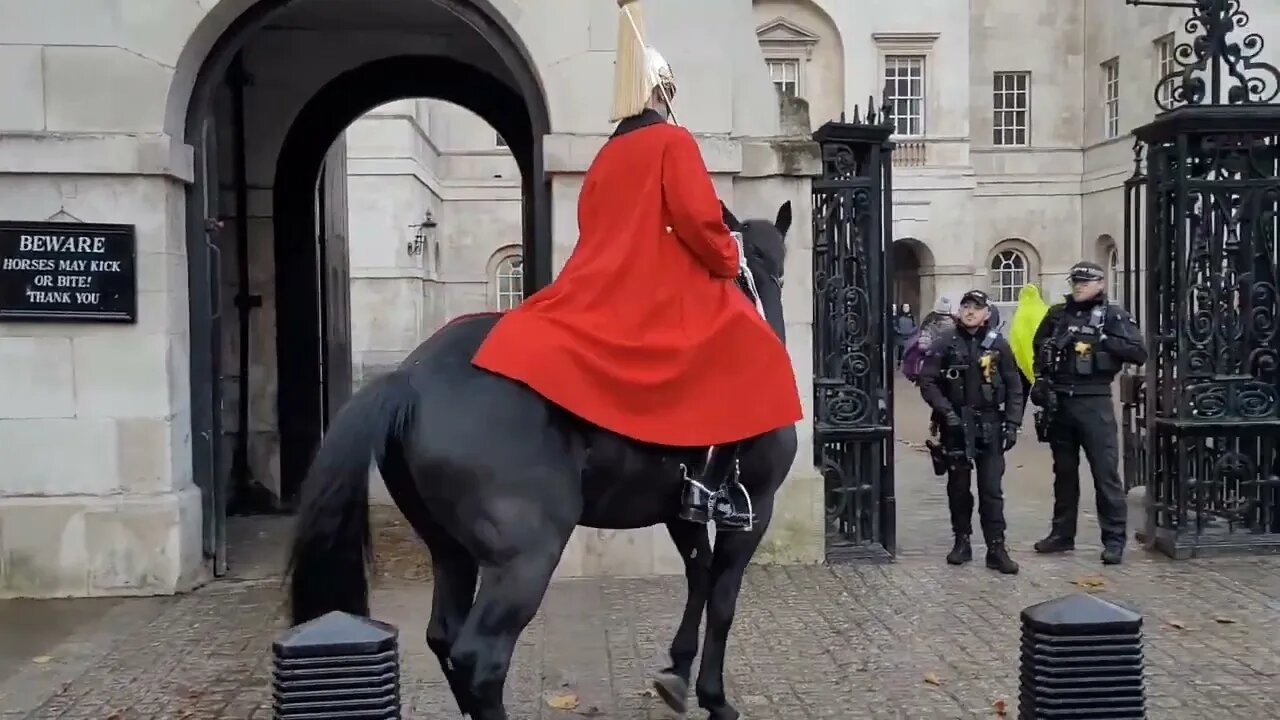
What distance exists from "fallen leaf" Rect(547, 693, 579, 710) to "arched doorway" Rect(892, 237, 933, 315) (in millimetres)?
30854

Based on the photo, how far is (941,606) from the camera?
7.56 meters

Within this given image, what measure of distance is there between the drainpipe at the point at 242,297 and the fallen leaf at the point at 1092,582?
708 centimetres

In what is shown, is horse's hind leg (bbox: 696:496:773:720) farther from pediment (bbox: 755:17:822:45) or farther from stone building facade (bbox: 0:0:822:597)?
pediment (bbox: 755:17:822:45)

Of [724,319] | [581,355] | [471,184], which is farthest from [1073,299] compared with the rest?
[471,184]

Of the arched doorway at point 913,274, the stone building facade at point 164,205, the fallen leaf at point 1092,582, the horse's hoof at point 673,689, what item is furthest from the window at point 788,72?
the horse's hoof at point 673,689

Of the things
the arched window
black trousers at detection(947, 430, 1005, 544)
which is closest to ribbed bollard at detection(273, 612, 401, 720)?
black trousers at detection(947, 430, 1005, 544)

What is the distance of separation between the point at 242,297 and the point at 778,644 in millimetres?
6727

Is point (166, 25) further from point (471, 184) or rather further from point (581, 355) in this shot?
point (471, 184)

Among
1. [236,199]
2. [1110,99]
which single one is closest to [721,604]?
[236,199]

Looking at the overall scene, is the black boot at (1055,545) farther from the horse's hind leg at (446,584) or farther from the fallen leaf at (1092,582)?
the horse's hind leg at (446,584)

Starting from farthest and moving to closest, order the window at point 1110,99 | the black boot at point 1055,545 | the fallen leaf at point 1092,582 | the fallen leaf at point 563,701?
the window at point 1110,99 < the black boot at point 1055,545 < the fallen leaf at point 1092,582 < the fallen leaf at point 563,701

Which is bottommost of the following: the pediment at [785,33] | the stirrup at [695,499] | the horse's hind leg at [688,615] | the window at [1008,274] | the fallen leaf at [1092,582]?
the fallen leaf at [1092,582]

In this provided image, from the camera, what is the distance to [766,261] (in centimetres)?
544

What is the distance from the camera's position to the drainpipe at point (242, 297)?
11344mm
